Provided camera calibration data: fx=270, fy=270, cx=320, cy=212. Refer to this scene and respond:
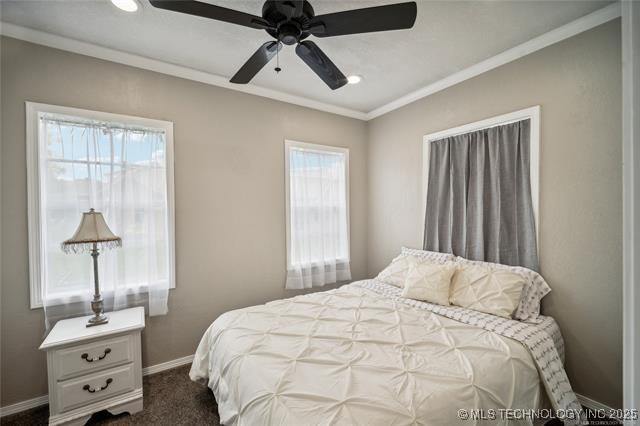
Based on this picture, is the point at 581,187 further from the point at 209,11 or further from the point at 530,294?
the point at 209,11

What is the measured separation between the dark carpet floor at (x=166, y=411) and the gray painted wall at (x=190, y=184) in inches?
7.1

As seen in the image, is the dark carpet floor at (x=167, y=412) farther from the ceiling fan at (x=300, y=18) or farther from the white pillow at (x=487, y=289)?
the ceiling fan at (x=300, y=18)

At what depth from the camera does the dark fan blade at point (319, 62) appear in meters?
1.62

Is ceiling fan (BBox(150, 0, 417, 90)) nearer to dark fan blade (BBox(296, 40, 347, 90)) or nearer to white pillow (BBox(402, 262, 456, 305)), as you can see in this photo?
dark fan blade (BBox(296, 40, 347, 90))

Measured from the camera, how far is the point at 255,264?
3008 mm

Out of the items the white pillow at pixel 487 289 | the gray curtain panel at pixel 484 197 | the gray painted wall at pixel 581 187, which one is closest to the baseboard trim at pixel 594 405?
the gray painted wall at pixel 581 187

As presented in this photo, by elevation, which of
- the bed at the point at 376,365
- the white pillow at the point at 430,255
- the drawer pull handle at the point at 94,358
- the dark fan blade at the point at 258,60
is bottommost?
the drawer pull handle at the point at 94,358

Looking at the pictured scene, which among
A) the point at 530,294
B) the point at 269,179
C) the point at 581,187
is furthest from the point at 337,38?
the point at 530,294

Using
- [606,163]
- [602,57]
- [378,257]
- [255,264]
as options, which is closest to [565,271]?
[606,163]

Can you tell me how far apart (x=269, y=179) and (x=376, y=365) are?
7.31ft

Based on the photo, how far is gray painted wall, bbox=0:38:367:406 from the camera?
6.49 feet

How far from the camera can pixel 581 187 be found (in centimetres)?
201

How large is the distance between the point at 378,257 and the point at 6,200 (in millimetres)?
3635

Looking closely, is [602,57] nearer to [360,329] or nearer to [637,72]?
[637,72]
